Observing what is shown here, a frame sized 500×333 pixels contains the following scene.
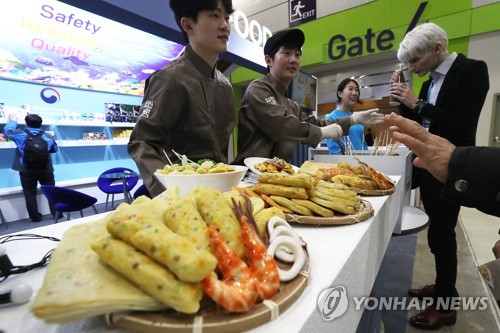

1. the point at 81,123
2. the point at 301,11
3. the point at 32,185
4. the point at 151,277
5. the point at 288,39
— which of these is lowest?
the point at 32,185

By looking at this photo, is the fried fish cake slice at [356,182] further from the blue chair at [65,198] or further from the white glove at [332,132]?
the blue chair at [65,198]

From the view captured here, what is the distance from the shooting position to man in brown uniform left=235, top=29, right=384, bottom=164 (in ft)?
6.51

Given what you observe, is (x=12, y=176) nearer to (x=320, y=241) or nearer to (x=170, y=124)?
(x=170, y=124)

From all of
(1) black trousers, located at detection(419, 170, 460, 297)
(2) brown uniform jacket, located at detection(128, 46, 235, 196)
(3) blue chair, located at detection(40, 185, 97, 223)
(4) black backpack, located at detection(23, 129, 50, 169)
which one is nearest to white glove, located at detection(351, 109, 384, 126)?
(1) black trousers, located at detection(419, 170, 460, 297)

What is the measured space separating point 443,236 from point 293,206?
1.72 metres

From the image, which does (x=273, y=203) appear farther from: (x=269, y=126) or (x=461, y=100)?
(x=461, y=100)

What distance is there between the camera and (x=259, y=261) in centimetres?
50

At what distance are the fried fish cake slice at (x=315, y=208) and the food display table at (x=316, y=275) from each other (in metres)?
0.05

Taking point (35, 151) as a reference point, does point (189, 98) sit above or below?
above

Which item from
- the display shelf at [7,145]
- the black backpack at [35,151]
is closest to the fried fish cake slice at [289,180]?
the black backpack at [35,151]

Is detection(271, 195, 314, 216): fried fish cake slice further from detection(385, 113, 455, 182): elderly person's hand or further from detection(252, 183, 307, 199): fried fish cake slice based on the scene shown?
detection(385, 113, 455, 182): elderly person's hand

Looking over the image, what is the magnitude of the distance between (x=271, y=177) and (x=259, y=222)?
35cm

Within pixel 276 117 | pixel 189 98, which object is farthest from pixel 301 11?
pixel 189 98

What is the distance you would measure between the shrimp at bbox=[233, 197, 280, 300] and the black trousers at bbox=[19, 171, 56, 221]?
556 centimetres
